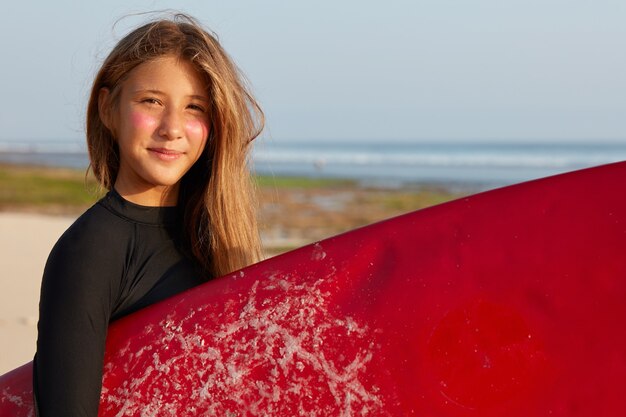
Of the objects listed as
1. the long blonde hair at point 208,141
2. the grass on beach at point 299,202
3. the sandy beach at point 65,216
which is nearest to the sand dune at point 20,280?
the sandy beach at point 65,216

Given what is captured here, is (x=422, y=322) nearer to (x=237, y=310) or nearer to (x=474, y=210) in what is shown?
(x=474, y=210)

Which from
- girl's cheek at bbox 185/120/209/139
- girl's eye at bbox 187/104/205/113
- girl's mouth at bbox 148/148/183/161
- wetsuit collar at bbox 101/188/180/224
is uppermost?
girl's eye at bbox 187/104/205/113

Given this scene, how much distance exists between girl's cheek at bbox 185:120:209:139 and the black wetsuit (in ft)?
0.68

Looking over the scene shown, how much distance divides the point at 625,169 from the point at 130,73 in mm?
958

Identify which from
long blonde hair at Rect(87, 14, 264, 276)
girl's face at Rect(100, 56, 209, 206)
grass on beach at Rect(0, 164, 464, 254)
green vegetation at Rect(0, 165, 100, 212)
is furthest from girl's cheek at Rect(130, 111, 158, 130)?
green vegetation at Rect(0, 165, 100, 212)

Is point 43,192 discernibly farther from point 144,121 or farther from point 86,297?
point 86,297

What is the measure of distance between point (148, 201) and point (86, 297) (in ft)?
1.15

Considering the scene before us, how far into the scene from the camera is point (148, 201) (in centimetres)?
193

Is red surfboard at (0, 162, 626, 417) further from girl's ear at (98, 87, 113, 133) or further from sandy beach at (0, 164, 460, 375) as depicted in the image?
sandy beach at (0, 164, 460, 375)

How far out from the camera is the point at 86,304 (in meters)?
1.62

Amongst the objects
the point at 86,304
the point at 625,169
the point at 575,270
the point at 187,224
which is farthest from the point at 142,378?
the point at 625,169

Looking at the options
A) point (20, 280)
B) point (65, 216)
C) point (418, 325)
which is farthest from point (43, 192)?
point (418, 325)

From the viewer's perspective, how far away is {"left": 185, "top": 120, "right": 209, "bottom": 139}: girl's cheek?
1.93 meters

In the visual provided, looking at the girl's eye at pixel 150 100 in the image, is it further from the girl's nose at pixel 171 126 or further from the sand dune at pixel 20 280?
the sand dune at pixel 20 280
